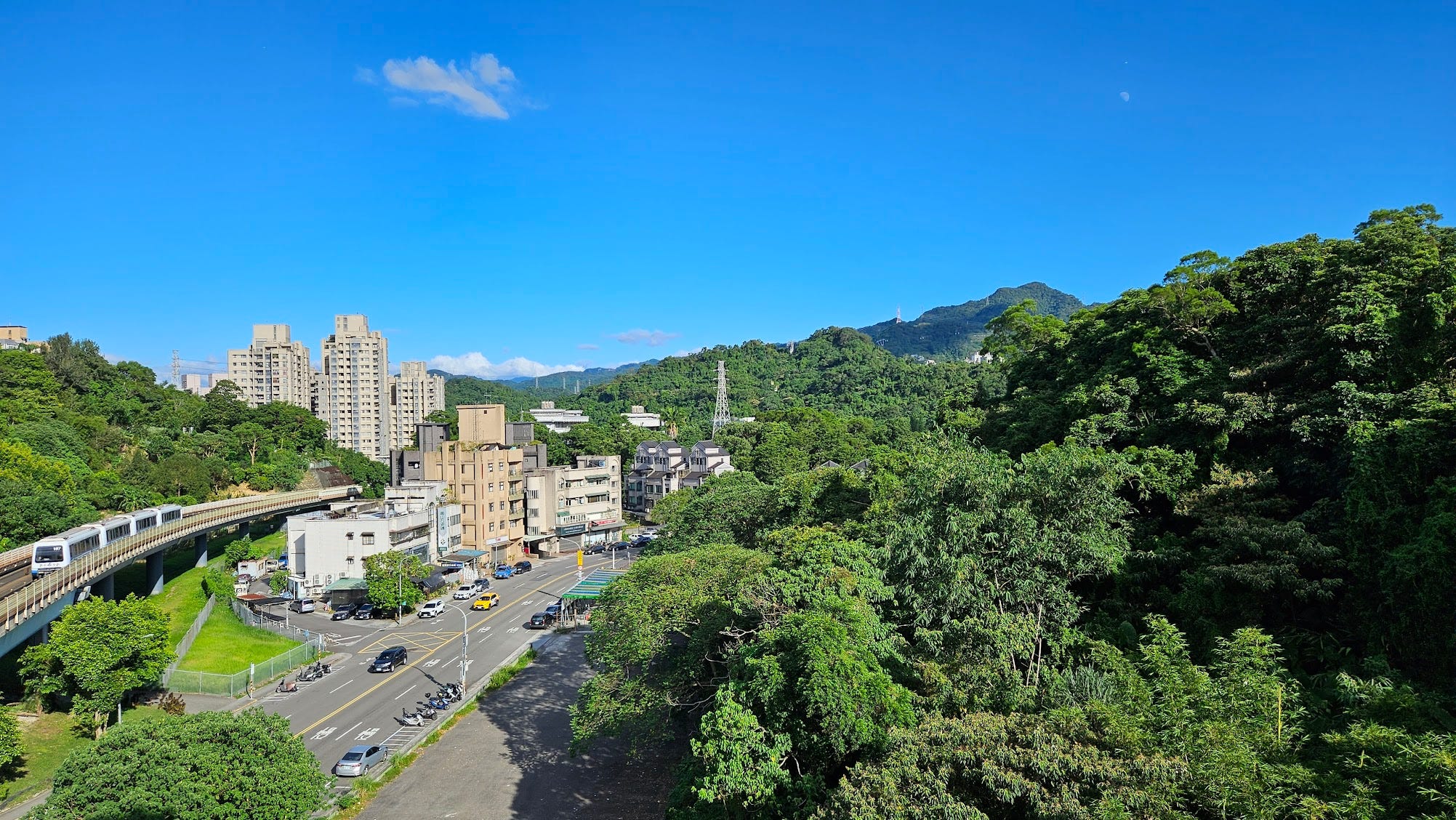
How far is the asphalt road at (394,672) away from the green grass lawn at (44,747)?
443cm

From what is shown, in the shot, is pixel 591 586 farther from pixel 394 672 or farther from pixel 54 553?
pixel 54 553

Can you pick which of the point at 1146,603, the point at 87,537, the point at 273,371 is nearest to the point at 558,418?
the point at 273,371

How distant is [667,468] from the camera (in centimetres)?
6975

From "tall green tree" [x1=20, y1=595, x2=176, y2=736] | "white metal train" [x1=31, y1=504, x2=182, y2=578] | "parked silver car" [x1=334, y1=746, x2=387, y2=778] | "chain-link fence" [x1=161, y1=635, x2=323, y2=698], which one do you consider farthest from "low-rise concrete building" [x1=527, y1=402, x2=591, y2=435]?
"parked silver car" [x1=334, y1=746, x2=387, y2=778]

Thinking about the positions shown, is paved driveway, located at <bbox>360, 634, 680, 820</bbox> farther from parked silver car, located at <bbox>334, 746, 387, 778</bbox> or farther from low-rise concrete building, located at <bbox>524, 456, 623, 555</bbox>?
low-rise concrete building, located at <bbox>524, 456, 623, 555</bbox>

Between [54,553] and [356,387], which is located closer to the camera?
[54,553]

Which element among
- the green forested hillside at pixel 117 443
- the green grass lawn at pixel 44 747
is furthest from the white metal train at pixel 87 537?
the green grass lawn at pixel 44 747

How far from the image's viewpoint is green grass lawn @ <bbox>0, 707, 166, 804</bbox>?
2048cm

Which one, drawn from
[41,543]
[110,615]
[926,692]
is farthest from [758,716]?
[41,543]

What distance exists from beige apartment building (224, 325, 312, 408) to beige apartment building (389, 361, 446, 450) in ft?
42.2

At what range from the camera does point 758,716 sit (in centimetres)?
1355

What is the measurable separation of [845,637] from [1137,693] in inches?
180

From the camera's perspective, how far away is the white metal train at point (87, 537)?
28828mm

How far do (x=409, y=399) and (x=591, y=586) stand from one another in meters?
87.9
